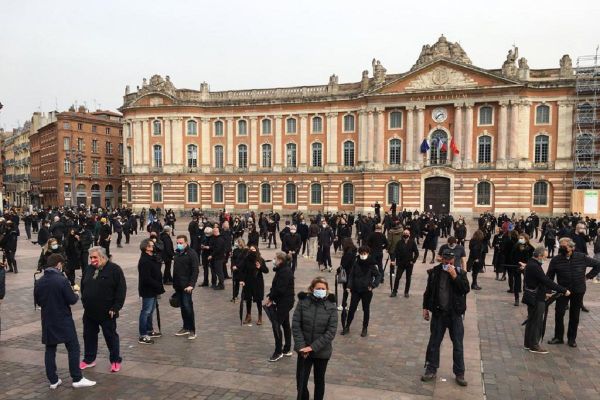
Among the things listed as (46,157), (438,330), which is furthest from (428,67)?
(46,157)

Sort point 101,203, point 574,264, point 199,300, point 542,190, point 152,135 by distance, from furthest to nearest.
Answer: point 101,203 → point 152,135 → point 542,190 → point 199,300 → point 574,264

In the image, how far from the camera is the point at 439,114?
42.2m

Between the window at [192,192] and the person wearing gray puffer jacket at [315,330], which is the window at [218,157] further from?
the person wearing gray puffer jacket at [315,330]

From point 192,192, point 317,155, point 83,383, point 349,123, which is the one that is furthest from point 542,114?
point 83,383

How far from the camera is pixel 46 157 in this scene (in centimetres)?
7156

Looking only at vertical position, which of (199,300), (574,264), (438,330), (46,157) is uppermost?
(46,157)

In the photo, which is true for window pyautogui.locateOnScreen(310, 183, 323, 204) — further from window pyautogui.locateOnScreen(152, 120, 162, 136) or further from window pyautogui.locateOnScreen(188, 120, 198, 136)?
window pyautogui.locateOnScreen(152, 120, 162, 136)

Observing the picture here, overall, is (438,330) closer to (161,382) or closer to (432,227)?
(161,382)

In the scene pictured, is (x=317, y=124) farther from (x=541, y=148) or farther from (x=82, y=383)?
(x=82, y=383)

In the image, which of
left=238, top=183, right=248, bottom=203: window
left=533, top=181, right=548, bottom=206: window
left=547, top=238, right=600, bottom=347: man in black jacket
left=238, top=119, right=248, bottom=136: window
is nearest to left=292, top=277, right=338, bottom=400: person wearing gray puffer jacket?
left=547, top=238, right=600, bottom=347: man in black jacket

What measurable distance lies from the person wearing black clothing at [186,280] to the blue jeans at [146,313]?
1.67 feet

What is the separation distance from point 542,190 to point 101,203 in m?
57.5

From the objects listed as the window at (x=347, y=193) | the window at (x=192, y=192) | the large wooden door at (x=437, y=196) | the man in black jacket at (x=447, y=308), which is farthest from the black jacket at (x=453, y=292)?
the window at (x=192, y=192)

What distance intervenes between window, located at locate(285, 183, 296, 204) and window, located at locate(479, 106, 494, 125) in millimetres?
19352
